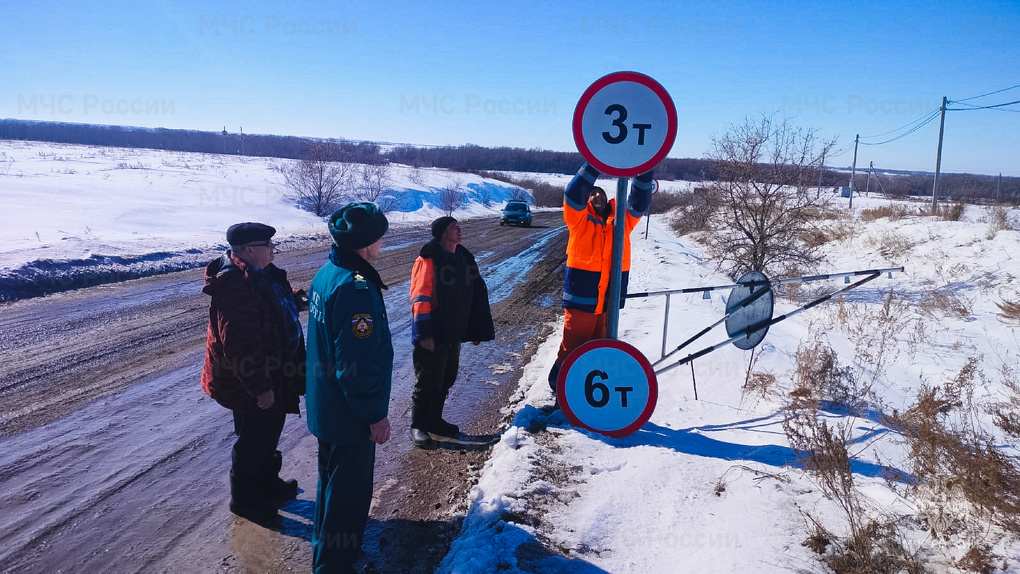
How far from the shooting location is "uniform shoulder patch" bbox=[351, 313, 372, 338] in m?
2.70

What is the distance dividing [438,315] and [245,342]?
166 centimetres

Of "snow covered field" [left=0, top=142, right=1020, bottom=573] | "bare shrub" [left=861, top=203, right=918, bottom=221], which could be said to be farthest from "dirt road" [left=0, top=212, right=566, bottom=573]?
"bare shrub" [left=861, top=203, right=918, bottom=221]

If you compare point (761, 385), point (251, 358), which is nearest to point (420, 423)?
point (251, 358)

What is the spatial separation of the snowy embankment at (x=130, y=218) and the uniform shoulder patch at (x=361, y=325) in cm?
1001

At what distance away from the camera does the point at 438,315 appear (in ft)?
15.5

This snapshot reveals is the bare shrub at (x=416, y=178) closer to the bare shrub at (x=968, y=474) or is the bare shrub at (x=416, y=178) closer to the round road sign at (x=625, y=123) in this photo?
the round road sign at (x=625, y=123)

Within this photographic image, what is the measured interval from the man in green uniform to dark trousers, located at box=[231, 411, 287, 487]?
2.63 feet

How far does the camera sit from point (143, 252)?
13.6 meters

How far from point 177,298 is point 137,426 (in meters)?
5.69

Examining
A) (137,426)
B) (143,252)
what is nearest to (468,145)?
(143,252)

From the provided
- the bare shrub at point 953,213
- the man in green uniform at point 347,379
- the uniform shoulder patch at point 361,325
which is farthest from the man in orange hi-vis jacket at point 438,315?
the bare shrub at point 953,213

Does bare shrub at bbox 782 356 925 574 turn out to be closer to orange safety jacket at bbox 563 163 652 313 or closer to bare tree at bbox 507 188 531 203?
orange safety jacket at bbox 563 163 652 313

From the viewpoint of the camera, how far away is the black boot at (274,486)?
3.79 m

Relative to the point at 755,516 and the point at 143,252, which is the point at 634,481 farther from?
the point at 143,252
